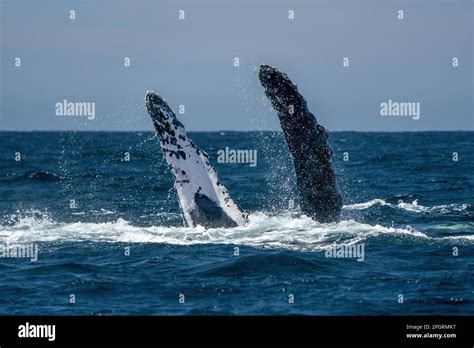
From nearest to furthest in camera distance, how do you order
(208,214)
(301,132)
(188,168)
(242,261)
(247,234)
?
(242,261), (301,132), (188,168), (208,214), (247,234)

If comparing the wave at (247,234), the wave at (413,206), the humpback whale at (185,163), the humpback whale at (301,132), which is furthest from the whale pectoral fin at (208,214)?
the wave at (413,206)

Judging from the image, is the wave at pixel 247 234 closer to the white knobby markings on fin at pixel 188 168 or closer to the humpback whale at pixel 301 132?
the white knobby markings on fin at pixel 188 168

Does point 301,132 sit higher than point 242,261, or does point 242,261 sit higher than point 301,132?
point 301,132

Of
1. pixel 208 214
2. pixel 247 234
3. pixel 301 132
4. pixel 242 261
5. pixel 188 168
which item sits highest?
pixel 301 132

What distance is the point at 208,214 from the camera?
1766cm

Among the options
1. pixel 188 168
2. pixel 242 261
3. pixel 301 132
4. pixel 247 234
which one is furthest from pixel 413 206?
pixel 242 261

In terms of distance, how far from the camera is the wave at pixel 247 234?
1714cm

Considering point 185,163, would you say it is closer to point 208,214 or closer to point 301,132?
point 208,214

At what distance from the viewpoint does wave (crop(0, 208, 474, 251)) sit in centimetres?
1714

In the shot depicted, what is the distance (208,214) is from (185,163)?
1.11 m

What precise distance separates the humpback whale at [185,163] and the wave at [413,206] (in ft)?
25.6

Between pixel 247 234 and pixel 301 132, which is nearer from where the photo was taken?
pixel 301 132

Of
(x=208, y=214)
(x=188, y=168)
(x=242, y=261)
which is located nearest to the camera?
(x=242, y=261)
